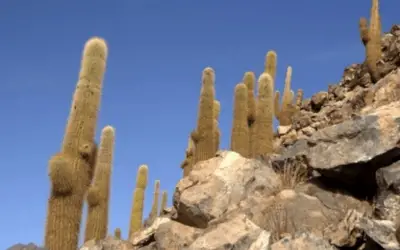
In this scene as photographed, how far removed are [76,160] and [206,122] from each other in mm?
5085

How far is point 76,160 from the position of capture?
10.0 meters

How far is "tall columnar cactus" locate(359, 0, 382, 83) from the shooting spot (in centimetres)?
1975

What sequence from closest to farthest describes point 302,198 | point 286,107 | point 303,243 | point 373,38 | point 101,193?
1. point 303,243
2. point 302,198
3. point 101,193
4. point 373,38
5. point 286,107

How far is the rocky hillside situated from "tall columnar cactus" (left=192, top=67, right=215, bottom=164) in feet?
18.2

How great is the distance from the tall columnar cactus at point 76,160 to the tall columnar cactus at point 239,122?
15.7 feet

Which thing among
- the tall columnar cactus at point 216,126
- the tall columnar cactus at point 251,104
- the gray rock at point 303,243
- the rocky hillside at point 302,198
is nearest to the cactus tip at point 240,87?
the tall columnar cactus at point 251,104

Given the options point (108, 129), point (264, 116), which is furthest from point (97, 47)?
point (264, 116)

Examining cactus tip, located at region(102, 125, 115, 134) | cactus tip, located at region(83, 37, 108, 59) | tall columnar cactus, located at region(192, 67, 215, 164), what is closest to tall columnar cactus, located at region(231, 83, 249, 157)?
tall columnar cactus, located at region(192, 67, 215, 164)

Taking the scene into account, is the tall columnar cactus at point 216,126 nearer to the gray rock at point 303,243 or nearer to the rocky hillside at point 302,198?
the rocky hillside at point 302,198

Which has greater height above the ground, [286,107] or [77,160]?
[286,107]

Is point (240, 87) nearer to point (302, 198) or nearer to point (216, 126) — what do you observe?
point (216, 126)

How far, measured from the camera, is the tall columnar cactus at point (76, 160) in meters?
9.59

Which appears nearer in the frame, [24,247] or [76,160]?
[24,247]

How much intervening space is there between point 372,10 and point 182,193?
1631cm
